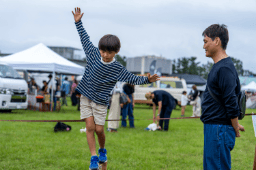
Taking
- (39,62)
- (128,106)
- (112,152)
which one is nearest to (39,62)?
(39,62)

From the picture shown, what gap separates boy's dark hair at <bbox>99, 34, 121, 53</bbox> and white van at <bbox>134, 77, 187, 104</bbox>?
17.4 m

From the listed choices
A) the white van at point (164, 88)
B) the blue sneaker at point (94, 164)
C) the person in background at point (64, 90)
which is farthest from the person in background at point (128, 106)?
the white van at point (164, 88)

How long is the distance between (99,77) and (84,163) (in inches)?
72.9

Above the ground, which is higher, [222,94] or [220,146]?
[222,94]

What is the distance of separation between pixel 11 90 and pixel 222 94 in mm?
12153

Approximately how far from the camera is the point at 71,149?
5801 mm

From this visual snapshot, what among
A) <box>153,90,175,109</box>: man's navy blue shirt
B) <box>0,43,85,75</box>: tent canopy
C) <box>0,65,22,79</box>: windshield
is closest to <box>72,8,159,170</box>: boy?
<box>153,90,175,109</box>: man's navy blue shirt

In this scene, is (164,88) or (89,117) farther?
(164,88)

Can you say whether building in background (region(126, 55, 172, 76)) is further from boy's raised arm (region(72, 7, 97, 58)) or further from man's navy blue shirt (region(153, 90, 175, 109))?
boy's raised arm (region(72, 7, 97, 58))

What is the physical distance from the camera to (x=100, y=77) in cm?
349

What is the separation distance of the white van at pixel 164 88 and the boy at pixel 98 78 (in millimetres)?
17136

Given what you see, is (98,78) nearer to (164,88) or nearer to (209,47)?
(209,47)

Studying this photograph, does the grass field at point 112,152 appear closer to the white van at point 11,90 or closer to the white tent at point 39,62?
the white van at point 11,90

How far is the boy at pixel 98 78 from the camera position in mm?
3436
